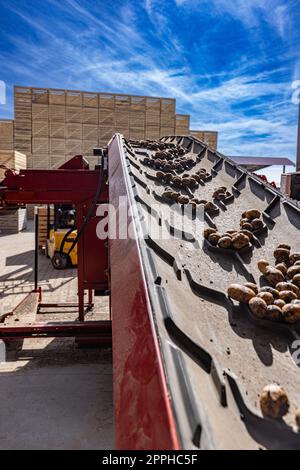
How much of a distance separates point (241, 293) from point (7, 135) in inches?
896

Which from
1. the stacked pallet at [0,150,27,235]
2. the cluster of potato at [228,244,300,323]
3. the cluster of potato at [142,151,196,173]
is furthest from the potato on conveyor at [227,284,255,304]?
the stacked pallet at [0,150,27,235]

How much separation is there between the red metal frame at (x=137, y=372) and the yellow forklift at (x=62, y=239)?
6.99 metres

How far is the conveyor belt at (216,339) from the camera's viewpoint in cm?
89

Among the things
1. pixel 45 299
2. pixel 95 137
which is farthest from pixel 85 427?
pixel 95 137

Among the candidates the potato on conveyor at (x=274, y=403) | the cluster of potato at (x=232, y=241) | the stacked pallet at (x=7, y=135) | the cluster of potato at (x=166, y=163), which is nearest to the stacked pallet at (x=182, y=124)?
the stacked pallet at (x=7, y=135)

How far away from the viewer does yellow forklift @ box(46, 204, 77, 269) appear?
900 centimetres

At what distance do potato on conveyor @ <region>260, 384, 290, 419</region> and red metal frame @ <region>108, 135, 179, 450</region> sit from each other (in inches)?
13.2

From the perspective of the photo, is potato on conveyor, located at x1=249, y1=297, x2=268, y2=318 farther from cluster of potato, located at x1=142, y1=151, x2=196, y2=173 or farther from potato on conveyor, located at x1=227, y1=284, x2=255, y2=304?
cluster of potato, located at x1=142, y1=151, x2=196, y2=173

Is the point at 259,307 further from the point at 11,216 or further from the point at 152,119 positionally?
the point at 152,119

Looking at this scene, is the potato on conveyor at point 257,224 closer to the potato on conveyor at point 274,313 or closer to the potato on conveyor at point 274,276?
the potato on conveyor at point 274,276

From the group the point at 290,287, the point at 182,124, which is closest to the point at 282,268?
the point at 290,287

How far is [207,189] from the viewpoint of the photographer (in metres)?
3.19
